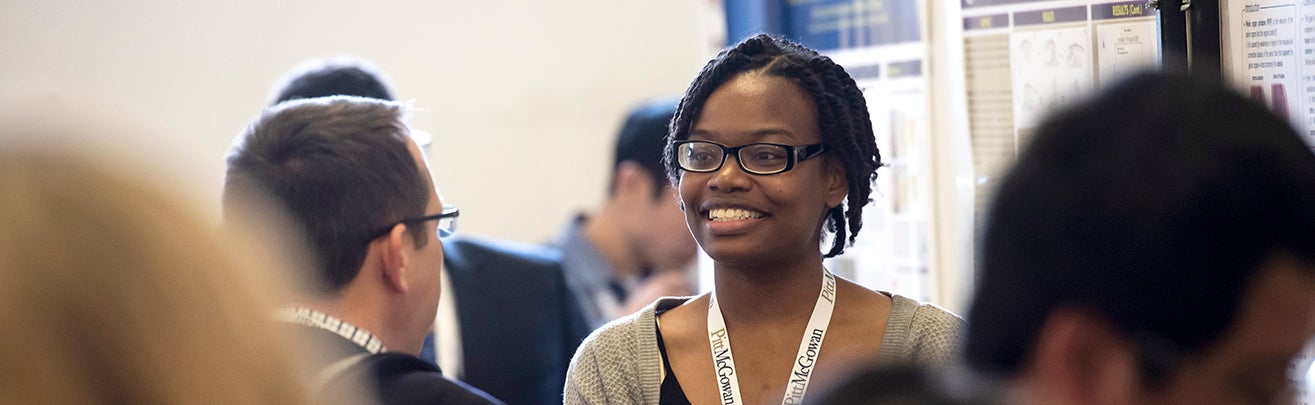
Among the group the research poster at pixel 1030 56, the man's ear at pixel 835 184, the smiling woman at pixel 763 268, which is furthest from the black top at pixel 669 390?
the research poster at pixel 1030 56

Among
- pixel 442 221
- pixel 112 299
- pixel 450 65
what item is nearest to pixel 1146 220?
pixel 112 299

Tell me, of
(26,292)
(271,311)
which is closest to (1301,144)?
(271,311)

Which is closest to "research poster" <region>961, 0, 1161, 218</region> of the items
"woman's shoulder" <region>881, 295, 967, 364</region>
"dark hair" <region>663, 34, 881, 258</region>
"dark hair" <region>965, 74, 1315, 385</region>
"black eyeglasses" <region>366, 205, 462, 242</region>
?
"dark hair" <region>663, 34, 881, 258</region>

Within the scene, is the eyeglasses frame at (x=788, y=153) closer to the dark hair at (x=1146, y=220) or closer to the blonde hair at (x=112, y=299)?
the dark hair at (x=1146, y=220)

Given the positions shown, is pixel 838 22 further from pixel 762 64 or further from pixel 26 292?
pixel 26 292

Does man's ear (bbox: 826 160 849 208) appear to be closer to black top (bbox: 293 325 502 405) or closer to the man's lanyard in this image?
black top (bbox: 293 325 502 405)

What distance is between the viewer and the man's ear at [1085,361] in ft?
3.22

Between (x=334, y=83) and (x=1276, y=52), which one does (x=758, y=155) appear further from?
(x=334, y=83)

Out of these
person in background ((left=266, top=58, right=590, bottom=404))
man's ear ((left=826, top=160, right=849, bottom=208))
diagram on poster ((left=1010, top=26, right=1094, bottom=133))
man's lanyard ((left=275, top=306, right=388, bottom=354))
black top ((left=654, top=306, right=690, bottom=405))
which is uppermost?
diagram on poster ((left=1010, top=26, right=1094, bottom=133))

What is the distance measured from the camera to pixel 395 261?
7.25 feet

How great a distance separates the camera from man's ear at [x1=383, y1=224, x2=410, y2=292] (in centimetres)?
221

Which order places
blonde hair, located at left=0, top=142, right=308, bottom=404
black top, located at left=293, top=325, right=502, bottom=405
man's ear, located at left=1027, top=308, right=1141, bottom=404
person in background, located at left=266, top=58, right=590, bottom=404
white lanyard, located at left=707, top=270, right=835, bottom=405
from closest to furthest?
blonde hair, located at left=0, top=142, right=308, bottom=404, man's ear, located at left=1027, top=308, right=1141, bottom=404, black top, located at left=293, top=325, right=502, bottom=405, white lanyard, located at left=707, top=270, right=835, bottom=405, person in background, located at left=266, top=58, right=590, bottom=404

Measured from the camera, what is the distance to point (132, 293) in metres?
0.88

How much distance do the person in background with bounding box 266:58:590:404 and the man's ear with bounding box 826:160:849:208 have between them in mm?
1848
